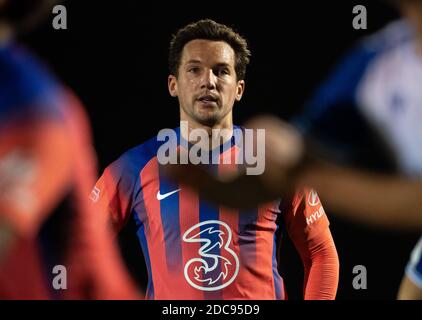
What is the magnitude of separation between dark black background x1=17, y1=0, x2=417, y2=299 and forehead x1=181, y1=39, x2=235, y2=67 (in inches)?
2.6

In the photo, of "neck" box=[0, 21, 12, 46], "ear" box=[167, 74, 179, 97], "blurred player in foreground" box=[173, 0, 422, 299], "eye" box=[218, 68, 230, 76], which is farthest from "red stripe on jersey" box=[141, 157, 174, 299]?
"neck" box=[0, 21, 12, 46]

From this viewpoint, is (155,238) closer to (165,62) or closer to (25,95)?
(165,62)

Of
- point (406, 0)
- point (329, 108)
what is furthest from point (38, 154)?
point (406, 0)

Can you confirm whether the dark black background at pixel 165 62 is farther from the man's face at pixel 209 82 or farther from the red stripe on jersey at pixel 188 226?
the red stripe on jersey at pixel 188 226

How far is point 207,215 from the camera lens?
2240 millimetres

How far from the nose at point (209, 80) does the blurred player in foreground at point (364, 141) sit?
0.53m

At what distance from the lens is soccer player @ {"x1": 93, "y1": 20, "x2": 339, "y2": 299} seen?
222 cm

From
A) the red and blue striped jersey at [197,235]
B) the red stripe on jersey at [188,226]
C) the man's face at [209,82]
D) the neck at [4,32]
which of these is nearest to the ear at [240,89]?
the man's face at [209,82]

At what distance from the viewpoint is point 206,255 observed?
88.1 inches

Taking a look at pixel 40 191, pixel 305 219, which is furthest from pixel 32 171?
pixel 305 219

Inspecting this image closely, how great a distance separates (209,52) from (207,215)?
0.48 metres

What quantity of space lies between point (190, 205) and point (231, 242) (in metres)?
0.16

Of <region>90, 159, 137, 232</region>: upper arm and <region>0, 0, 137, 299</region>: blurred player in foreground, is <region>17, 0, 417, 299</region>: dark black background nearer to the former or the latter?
<region>90, 159, 137, 232</region>: upper arm

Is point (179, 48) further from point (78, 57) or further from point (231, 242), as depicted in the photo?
point (231, 242)
